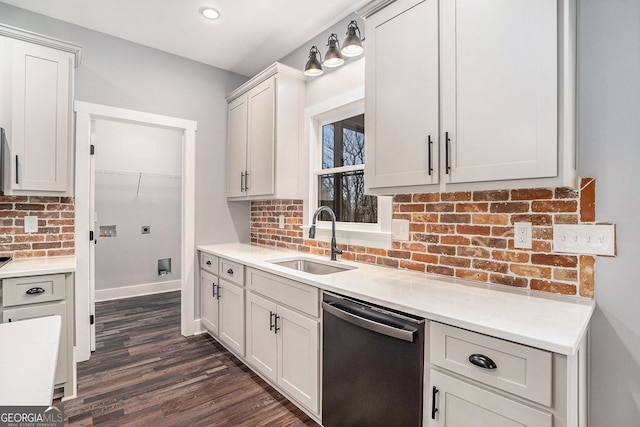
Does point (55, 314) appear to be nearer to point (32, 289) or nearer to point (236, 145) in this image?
point (32, 289)

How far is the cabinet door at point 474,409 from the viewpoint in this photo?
3.50 ft

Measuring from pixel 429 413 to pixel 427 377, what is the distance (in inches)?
5.3

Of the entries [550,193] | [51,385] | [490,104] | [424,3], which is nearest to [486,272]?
[550,193]

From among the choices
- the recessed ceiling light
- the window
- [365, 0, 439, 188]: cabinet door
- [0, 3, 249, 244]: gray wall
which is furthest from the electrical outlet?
[0, 3, 249, 244]: gray wall

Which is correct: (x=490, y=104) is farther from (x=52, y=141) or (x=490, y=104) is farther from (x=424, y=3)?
(x=52, y=141)

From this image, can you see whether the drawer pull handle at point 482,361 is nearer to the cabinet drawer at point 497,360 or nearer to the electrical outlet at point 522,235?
the cabinet drawer at point 497,360

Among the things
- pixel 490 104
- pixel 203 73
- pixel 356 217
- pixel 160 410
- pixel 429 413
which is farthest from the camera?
pixel 203 73

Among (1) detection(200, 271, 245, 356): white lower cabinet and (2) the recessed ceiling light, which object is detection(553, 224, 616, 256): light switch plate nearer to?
(1) detection(200, 271, 245, 356): white lower cabinet

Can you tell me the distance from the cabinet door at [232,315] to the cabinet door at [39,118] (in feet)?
4.72

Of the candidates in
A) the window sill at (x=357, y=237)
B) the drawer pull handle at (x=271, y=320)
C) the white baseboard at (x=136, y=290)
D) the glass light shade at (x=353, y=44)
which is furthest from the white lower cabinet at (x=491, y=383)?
the white baseboard at (x=136, y=290)

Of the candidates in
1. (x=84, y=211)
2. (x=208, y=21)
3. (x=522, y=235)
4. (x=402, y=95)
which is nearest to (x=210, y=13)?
(x=208, y=21)

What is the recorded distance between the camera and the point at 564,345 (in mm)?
975

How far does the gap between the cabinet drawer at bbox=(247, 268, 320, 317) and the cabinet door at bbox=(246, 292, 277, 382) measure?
8cm

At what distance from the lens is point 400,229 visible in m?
2.16
